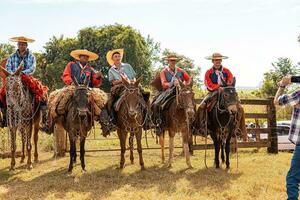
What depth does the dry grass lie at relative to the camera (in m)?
7.35

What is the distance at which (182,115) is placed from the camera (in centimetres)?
1004

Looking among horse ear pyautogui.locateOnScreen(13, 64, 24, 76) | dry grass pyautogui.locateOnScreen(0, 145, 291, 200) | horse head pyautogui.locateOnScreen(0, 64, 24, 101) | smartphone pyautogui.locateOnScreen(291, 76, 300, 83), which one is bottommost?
dry grass pyautogui.locateOnScreen(0, 145, 291, 200)

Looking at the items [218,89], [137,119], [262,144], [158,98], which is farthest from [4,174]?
[262,144]

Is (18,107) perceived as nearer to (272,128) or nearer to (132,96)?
(132,96)

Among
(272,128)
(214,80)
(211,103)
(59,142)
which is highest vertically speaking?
(214,80)

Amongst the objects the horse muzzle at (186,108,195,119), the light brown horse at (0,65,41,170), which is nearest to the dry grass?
the light brown horse at (0,65,41,170)

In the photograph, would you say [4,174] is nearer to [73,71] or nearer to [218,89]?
[73,71]

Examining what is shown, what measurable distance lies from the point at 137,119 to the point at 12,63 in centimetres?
359

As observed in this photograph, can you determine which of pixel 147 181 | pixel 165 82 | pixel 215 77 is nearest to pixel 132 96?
pixel 165 82

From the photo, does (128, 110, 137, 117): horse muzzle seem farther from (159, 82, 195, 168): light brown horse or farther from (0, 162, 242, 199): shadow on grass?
(0, 162, 242, 199): shadow on grass

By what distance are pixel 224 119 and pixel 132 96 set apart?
244 cm

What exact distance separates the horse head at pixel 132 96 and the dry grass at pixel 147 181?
1484 mm

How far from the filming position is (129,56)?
4456 cm

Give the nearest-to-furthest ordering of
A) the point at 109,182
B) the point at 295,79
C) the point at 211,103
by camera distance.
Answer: the point at 295,79 < the point at 109,182 < the point at 211,103
